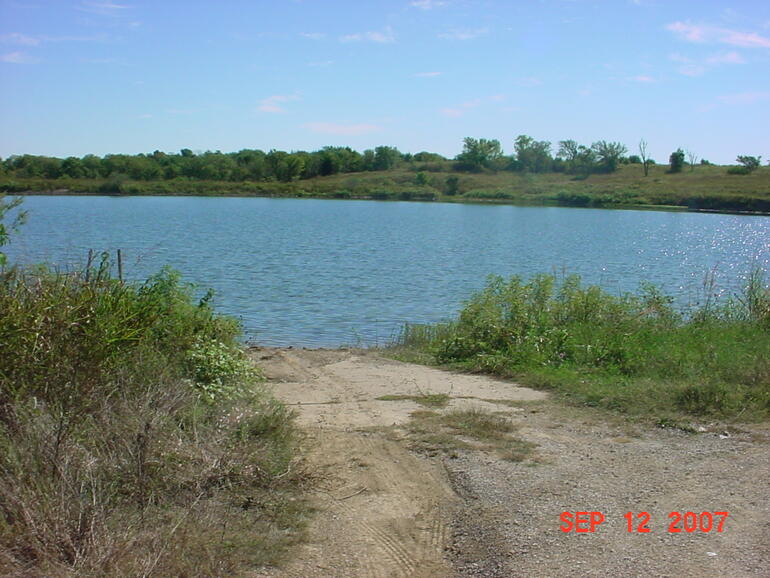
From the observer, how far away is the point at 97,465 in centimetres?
472

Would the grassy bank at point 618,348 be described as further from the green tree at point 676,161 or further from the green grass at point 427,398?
the green tree at point 676,161

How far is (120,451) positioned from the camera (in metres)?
4.95

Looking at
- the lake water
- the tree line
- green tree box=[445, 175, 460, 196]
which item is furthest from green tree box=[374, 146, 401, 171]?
the lake water

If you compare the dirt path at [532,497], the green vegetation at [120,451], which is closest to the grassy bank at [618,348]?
the dirt path at [532,497]

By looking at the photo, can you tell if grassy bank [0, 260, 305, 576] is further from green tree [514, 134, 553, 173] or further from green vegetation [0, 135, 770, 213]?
green tree [514, 134, 553, 173]

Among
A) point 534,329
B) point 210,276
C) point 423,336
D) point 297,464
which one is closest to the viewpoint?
Result: point 297,464

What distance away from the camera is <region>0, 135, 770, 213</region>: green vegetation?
85375 millimetres

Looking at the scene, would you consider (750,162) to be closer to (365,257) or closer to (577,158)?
(577,158)

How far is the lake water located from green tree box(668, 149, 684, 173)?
180 feet

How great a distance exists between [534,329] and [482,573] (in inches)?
284

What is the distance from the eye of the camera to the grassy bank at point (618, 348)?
822cm

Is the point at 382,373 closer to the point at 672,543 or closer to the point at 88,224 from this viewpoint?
the point at 672,543

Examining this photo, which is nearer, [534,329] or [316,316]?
[534,329]

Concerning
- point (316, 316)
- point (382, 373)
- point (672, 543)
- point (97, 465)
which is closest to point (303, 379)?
point (382, 373)
